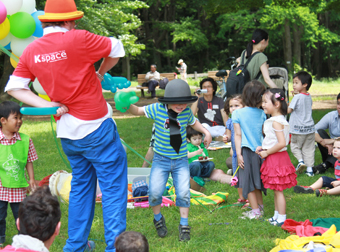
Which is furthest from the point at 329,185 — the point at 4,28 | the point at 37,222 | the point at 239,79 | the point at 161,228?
the point at 4,28

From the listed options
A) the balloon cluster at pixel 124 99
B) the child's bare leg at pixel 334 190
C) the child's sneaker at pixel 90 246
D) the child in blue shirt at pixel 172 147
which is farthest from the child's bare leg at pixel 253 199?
the balloon cluster at pixel 124 99

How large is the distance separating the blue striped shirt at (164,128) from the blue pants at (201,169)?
1854mm

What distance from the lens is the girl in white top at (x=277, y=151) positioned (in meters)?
3.71

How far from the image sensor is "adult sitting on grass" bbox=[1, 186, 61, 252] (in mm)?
1907

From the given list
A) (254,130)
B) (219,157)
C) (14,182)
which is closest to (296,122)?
(219,157)

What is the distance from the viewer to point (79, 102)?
2865 mm

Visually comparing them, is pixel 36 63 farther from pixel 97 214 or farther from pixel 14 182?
pixel 97 214

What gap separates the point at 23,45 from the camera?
144 inches

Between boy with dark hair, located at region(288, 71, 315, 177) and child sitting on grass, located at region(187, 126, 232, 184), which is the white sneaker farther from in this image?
boy with dark hair, located at region(288, 71, 315, 177)

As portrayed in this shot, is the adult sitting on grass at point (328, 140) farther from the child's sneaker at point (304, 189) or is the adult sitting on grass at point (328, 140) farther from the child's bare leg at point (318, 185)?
the child's sneaker at point (304, 189)

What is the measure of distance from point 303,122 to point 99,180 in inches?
147

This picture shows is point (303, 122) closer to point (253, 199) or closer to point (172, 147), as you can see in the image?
point (253, 199)

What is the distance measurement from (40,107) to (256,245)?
2.13m

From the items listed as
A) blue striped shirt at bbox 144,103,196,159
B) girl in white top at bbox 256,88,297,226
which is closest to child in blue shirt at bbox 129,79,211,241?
blue striped shirt at bbox 144,103,196,159
